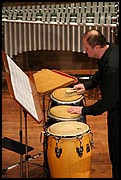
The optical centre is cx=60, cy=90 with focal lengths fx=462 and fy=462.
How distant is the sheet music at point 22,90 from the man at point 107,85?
510mm

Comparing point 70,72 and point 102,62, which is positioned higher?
point 102,62

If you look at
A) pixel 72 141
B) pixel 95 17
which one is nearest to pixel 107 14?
pixel 95 17

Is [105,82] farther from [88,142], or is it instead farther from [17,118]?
[17,118]

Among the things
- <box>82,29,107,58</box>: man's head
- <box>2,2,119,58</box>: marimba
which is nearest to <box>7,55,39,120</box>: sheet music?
<box>82,29,107,58</box>: man's head

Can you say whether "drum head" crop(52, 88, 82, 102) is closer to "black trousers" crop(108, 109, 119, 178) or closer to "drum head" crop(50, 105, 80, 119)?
"drum head" crop(50, 105, 80, 119)

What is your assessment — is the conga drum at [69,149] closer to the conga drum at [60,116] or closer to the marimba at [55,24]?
the conga drum at [60,116]

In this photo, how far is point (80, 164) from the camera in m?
4.12

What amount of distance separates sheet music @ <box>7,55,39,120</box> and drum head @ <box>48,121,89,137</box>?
0.31 m

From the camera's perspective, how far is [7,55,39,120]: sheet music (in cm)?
375

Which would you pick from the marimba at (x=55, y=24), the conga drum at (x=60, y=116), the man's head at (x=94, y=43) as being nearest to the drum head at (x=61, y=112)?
the conga drum at (x=60, y=116)

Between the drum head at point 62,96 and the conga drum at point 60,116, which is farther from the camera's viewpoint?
the drum head at point 62,96

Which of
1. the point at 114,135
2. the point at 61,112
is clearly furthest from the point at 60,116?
the point at 114,135

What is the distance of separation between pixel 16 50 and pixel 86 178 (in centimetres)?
346

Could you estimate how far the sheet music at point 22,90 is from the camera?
3755 millimetres
